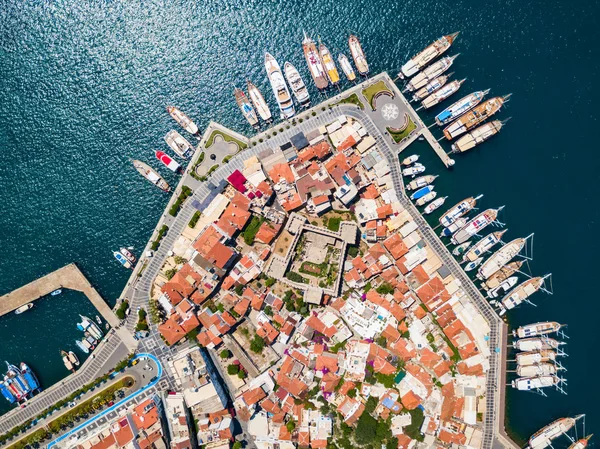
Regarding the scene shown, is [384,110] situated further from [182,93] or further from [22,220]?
[22,220]

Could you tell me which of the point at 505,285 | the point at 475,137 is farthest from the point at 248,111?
the point at 505,285

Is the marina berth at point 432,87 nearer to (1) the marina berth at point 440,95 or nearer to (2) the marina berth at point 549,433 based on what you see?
(1) the marina berth at point 440,95

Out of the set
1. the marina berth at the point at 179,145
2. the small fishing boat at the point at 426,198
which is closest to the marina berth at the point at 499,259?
the small fishing boat at the point at 426,198

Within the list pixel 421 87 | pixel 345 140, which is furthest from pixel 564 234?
pixel 345 140

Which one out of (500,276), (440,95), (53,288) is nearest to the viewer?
(500,276)

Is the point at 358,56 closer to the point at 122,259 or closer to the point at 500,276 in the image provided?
the point at 500,276

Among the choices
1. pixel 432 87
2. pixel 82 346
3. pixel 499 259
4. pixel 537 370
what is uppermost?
pixel 82 346
